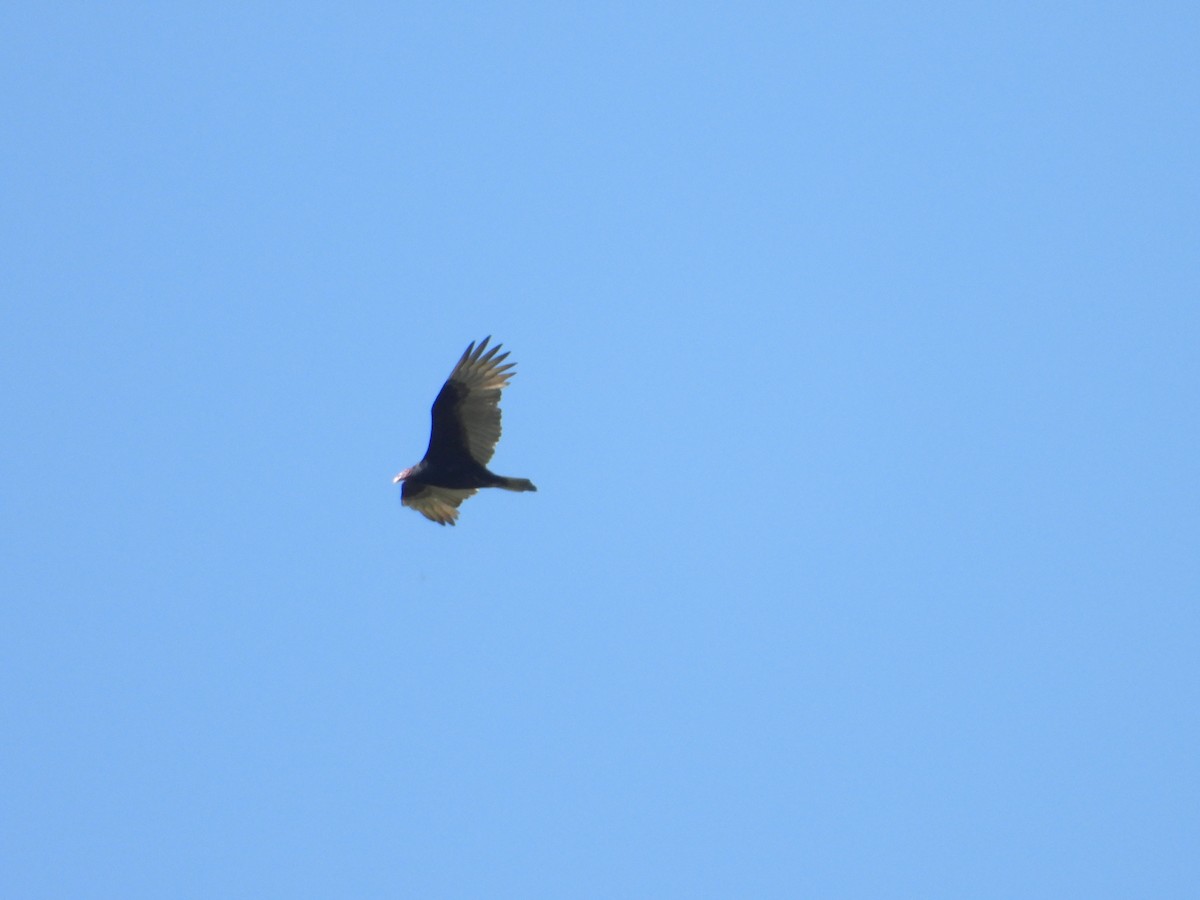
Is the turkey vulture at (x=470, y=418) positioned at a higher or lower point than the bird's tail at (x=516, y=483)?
higher

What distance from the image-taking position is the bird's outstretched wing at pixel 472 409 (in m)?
24.5

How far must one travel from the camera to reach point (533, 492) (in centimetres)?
2478

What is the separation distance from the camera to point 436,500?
25.6 meters

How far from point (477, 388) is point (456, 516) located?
7.70ft

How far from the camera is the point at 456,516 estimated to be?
1011 inches

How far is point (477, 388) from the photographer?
24.6 m

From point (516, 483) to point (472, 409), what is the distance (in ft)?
4.54

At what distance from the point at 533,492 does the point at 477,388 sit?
1850mm

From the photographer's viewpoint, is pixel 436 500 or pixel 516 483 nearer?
pixel 516 483

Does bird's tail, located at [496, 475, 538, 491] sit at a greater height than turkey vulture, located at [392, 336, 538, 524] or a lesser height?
lesser

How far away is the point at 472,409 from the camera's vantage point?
24609mm

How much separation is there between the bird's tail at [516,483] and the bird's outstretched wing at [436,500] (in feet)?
3.75

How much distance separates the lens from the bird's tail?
79.6 feet

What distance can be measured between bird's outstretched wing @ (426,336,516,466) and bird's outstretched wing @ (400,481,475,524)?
0.97 metres
